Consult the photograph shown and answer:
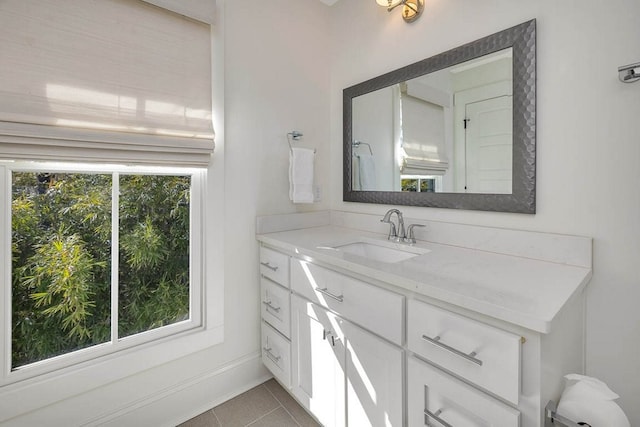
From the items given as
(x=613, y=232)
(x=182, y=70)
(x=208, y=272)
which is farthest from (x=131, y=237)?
(x=613, y=232)

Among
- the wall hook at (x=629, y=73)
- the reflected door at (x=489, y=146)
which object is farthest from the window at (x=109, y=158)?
the wall hook at (x=629, y=73)

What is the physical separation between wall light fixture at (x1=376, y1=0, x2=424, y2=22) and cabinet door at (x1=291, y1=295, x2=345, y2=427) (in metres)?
1.60

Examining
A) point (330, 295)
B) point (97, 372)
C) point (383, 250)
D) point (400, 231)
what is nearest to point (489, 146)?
point (400, 231)

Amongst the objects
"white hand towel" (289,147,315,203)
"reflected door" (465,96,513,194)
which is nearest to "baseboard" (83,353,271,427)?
"white hand towel" (289,147,315,203)

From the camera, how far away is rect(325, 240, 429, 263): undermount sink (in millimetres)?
1505

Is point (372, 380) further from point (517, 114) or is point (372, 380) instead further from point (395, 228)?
point (517, 114)

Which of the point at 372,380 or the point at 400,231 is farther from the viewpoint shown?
the point at 400,231

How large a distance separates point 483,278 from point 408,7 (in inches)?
58.5

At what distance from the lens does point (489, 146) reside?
4.47 ft

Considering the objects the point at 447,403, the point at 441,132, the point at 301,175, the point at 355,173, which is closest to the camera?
the point at 447,403

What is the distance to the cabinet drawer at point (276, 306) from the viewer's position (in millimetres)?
1580

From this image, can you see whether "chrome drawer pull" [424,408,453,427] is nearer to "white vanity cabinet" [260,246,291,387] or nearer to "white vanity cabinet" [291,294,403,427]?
"white vanity cabinet" [291,294,403,427]

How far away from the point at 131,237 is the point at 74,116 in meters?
0.58

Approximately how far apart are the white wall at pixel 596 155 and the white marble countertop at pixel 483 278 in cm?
14
